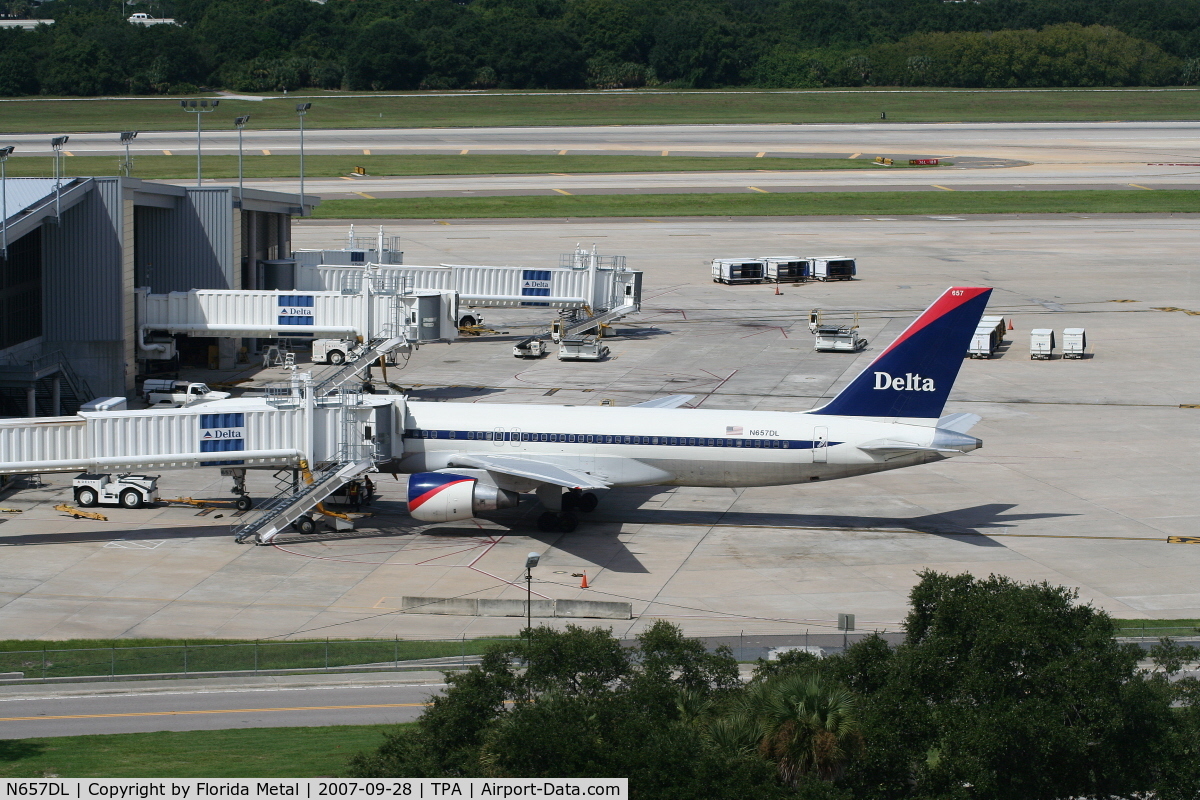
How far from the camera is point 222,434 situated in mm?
51281

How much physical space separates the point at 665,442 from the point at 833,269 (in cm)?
6208

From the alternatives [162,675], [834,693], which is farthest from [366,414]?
[834,693]

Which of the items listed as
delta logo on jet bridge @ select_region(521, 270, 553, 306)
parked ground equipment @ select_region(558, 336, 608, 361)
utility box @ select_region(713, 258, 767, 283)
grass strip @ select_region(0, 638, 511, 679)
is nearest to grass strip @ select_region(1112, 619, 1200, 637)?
grass strip @ select_region(0, 638, 511, 679)

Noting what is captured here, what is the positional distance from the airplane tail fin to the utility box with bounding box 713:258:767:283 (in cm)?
5870

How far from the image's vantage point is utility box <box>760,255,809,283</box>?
109 meters

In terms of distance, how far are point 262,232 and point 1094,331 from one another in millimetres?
53372

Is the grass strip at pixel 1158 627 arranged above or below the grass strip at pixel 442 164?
below

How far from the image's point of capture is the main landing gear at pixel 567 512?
166ft

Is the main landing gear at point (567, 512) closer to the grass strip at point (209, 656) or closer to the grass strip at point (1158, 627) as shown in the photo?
the grass strip at point (209, 656)

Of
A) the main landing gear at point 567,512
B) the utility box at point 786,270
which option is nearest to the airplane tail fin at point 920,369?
the main landing gear at point 567,512

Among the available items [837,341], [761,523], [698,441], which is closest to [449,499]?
[698,441]

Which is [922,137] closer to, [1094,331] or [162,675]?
[1094,331]

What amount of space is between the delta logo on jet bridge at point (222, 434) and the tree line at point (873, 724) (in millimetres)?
26513

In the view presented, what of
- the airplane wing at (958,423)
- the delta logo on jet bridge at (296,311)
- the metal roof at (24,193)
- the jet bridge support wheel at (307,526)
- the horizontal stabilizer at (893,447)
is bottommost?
the jet bridge support wheel at (307,526)
